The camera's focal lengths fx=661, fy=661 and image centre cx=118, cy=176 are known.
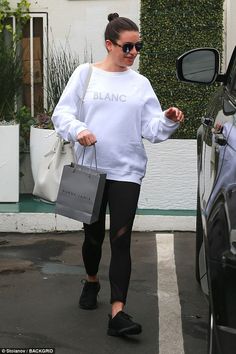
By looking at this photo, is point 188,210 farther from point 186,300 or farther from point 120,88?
point 120,88

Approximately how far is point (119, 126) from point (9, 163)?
3.11 meters

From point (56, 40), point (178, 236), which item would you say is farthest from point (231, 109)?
point (56, 40)

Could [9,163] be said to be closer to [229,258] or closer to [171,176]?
[171,176]

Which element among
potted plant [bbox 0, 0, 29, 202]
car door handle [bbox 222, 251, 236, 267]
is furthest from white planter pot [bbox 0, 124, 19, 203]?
car door handle [bbox 222, 251, 236, 267]

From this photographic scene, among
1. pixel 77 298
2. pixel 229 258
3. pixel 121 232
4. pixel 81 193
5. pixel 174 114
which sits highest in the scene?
pixel 174 114

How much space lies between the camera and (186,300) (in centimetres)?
467

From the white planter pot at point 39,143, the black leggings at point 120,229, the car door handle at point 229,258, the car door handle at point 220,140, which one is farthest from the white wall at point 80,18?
the car door handle at point 229,258

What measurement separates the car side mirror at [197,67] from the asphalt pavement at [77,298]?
5.08 feet

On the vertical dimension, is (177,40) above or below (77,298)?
above

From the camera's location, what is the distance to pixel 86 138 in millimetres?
3750

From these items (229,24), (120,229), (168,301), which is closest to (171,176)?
(229,24)

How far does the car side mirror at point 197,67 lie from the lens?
13.8 ft

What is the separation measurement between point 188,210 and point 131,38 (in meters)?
3.10

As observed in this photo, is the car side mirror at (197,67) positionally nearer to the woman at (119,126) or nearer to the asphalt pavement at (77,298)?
the woman at (119,126)
